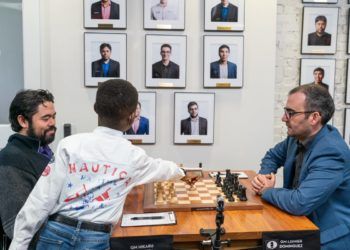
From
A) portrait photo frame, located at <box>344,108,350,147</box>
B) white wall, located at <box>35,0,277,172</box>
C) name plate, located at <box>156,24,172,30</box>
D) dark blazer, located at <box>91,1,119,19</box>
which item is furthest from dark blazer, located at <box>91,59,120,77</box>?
portrait photo frame, located at <box>344,108,350,147</box>

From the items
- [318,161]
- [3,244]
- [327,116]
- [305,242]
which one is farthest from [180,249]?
[327,116]

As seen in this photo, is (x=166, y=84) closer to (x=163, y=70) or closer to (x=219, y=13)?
(x=163, y=70)

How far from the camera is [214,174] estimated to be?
2514 mm

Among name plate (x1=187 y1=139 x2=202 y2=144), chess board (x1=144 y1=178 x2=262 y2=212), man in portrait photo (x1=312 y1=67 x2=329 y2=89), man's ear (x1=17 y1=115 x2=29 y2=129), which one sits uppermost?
man in portrait photo (x1=312 y1=67 x2=329 y2=89)

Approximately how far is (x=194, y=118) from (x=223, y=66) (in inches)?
21.1

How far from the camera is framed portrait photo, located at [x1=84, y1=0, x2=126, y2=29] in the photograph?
3018 millimetres

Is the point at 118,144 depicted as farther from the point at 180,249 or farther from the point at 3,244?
the point at 3,244

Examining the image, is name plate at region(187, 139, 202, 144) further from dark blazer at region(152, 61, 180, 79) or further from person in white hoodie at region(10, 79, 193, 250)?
person in white hoodie at region(10, 79, 193, 250)

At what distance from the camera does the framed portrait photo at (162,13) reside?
3.06 meters

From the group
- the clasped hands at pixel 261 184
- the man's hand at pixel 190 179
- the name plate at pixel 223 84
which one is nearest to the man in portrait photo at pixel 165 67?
the name plate at pixel 223 84

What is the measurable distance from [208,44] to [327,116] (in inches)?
56.9

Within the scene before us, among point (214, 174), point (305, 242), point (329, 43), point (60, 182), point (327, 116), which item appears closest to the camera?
point (60, 182)

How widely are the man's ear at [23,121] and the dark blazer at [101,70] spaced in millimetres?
1168

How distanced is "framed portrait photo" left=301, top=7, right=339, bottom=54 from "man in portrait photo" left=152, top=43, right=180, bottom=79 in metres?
1.37
